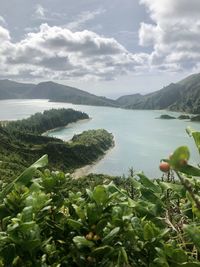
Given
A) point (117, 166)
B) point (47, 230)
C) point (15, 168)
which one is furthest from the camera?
point (117, 166)

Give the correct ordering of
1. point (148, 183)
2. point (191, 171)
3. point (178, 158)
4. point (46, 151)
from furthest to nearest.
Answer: point (46, 151)
point (148, 183)
point (191, 171)
point (178, 158)

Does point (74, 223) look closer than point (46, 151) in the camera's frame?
Yes

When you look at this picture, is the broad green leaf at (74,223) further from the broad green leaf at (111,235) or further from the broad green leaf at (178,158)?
the broad green leaf at (178,158)

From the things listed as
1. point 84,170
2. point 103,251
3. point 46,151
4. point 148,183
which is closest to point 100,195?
point 103,251

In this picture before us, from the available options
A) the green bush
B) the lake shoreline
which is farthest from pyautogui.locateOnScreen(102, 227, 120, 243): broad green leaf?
the lake shoreline

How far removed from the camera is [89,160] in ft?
505

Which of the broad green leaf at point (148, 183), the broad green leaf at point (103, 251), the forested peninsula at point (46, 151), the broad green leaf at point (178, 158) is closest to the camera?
the broad green leaf at point (178, 158)

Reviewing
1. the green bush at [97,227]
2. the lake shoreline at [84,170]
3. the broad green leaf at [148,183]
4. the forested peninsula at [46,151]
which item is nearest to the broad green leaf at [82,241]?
the green bush at [97,227]

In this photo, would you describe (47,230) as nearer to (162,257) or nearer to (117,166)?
(162,257)

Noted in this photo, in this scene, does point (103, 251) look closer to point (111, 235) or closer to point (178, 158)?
point (111, 235)

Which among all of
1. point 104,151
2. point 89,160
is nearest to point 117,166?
point 89,160

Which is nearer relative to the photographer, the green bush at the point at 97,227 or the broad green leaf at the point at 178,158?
the broad green leaf at the point at 178,158

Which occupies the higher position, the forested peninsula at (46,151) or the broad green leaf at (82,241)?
the broad green leaf at (82,241)

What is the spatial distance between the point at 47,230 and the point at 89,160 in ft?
500
